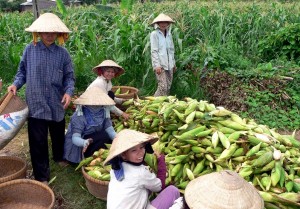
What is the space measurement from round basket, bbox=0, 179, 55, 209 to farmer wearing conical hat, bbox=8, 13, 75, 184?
37 centimetres

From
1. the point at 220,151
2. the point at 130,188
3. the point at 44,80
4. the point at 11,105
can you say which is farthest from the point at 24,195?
the point at 220,151

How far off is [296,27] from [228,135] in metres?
4.66

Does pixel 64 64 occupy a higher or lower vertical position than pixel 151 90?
higher

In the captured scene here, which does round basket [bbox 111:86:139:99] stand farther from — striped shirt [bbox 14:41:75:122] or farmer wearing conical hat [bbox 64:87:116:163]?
striped shirt [bbox 14:41:75:122]

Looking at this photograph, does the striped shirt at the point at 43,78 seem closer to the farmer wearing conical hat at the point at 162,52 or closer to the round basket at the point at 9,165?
the round basket at the point at 9,165

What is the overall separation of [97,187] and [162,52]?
2.50 m

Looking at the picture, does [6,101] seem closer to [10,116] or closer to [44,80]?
[10,116]

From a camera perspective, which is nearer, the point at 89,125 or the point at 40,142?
the point at 40,142

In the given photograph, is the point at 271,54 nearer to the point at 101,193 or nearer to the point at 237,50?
the point at 237,50

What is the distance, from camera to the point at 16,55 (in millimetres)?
6719

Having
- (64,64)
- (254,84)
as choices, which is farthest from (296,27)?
(64,64)

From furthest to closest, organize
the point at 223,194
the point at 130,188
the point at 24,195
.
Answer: the point at 24,195 < the point at 130,188 < the point at 223,194

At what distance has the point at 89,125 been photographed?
12.2 ft

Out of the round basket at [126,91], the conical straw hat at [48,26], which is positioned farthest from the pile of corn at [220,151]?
the conical straw hat at [48,26]
